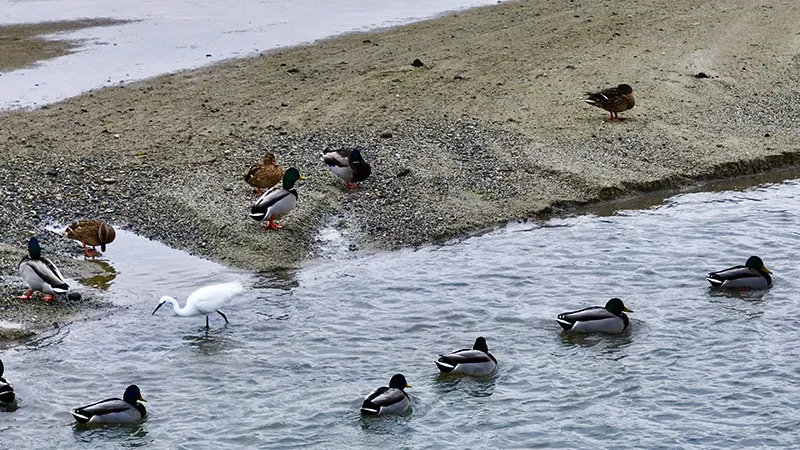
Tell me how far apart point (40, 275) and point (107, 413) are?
2951 mm

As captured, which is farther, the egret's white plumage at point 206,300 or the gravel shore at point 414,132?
the gravel shore at point 414,132

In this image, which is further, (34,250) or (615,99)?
(615,99)

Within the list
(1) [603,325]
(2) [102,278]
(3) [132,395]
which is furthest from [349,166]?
(3) [132,395]

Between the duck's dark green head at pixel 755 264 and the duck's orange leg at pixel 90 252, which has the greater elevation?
the duck's orange leg at pixel 90 252

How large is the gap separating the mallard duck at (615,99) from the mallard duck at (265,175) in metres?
5.92

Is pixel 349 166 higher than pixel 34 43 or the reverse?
the reverse

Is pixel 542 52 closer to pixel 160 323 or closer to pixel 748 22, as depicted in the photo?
pixel 748 22

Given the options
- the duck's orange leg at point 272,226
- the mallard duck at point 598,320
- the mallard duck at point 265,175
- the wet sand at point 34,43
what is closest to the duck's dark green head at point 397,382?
the mallard duck at point 598,320

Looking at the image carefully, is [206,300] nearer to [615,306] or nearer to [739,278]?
[615,306]

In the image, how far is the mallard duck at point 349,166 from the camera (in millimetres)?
17625

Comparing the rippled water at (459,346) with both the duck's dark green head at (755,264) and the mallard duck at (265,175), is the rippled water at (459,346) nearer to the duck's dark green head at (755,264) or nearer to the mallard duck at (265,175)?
the duck's dark green head at (755,264)

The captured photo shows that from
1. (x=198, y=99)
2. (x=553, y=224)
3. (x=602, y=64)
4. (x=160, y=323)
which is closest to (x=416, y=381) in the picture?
(x=160, y=323)

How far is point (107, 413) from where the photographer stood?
1165 centimetres

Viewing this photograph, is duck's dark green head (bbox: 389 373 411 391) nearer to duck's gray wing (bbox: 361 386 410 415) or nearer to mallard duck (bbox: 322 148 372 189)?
duck's gray wing (bbox: 361 386 410 415)
